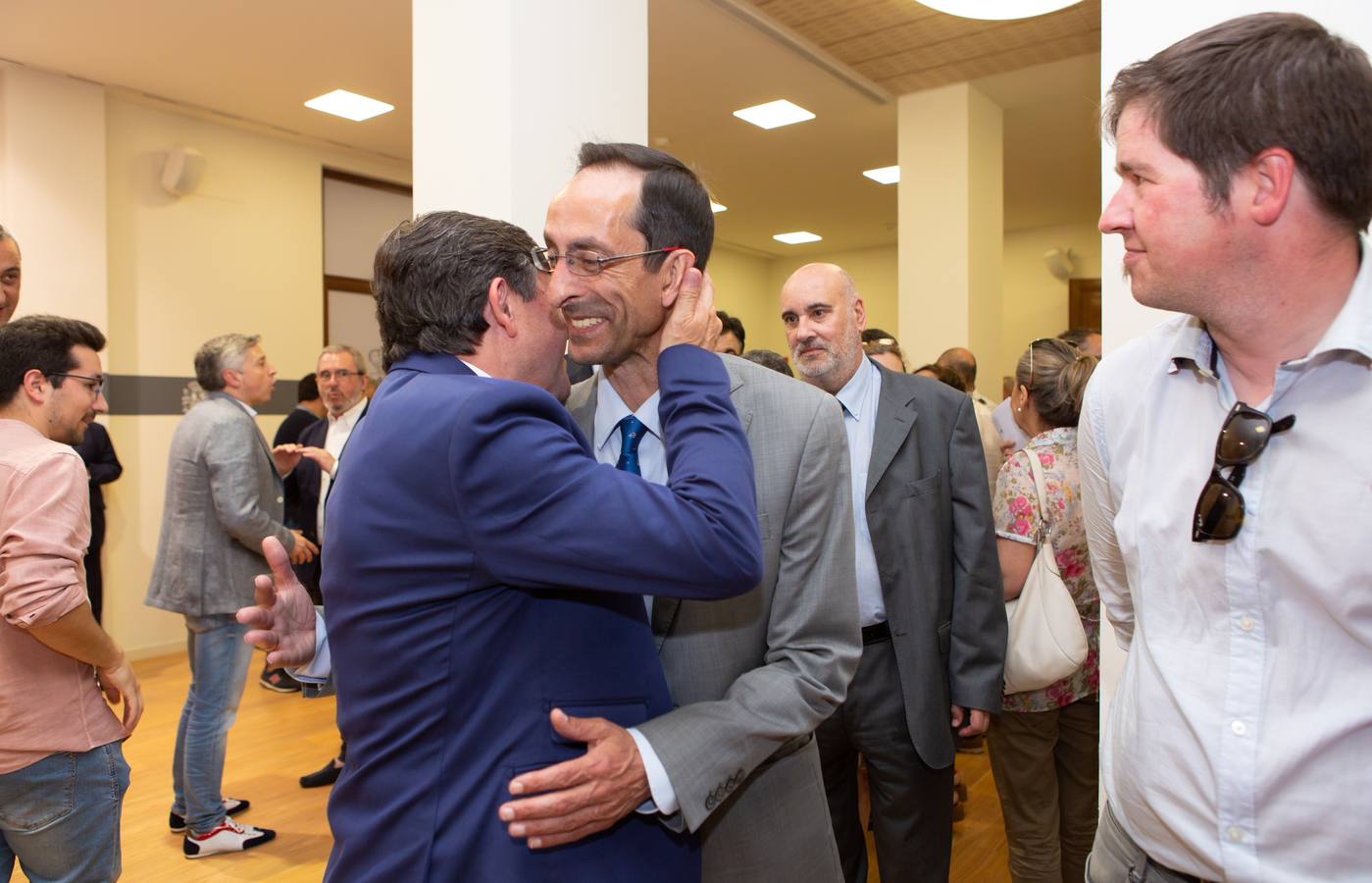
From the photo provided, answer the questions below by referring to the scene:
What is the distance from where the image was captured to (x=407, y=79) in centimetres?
600

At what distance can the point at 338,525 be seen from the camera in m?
1.14

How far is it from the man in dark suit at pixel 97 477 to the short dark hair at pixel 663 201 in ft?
17.1

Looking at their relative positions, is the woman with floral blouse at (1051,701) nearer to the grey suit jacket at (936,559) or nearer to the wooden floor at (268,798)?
the grey suit jacket at (936,559)

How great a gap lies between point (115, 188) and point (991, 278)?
20.8 ft

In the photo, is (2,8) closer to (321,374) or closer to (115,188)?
(115,188)

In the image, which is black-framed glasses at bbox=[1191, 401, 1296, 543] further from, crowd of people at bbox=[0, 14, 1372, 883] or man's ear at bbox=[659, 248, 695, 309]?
man's ear at bbox=[659, 248, 695, 309]

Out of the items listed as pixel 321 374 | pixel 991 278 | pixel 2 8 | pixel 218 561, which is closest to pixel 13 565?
pixel 218 561

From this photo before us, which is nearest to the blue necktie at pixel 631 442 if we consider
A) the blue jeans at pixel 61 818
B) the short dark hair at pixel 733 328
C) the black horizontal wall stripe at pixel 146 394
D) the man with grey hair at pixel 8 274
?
the blue jeans at pixel 61 818

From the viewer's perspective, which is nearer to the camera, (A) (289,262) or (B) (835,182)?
(A) (289,262)

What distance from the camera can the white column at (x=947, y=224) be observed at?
20.0 feet

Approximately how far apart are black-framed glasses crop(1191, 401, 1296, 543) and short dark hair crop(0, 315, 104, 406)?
2.43m

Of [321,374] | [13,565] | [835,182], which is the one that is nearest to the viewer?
[13,565]

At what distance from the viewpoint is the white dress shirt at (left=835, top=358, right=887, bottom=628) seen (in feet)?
7.54

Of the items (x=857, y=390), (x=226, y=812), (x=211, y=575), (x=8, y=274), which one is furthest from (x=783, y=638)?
(x=226, y=812)
